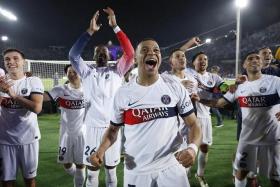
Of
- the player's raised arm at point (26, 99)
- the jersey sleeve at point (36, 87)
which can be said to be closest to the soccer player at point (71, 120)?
the jersey sleeve at point (36, 87)

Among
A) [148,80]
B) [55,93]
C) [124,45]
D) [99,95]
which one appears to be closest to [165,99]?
[148,80]

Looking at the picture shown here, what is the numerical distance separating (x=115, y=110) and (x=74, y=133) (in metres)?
2.57

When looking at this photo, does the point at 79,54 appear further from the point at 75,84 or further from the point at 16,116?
the point at 16,116

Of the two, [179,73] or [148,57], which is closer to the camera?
[148,57]

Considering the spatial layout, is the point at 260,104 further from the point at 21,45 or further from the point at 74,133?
the point at 21,45

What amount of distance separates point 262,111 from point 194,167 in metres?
3.32

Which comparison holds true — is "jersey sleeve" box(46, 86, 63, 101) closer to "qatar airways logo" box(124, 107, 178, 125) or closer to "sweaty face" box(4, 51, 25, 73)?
"sweaty face" box(4, 51, 25, 73)

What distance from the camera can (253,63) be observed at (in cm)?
516

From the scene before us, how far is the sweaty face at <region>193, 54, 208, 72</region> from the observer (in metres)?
7.07

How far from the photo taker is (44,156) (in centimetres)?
915

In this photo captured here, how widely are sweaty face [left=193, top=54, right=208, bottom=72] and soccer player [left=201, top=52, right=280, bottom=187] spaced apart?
6.04 feet

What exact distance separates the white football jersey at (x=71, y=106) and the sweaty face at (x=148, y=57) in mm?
2763

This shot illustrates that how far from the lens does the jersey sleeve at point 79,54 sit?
5188 mm

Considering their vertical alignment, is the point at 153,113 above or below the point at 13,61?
below
